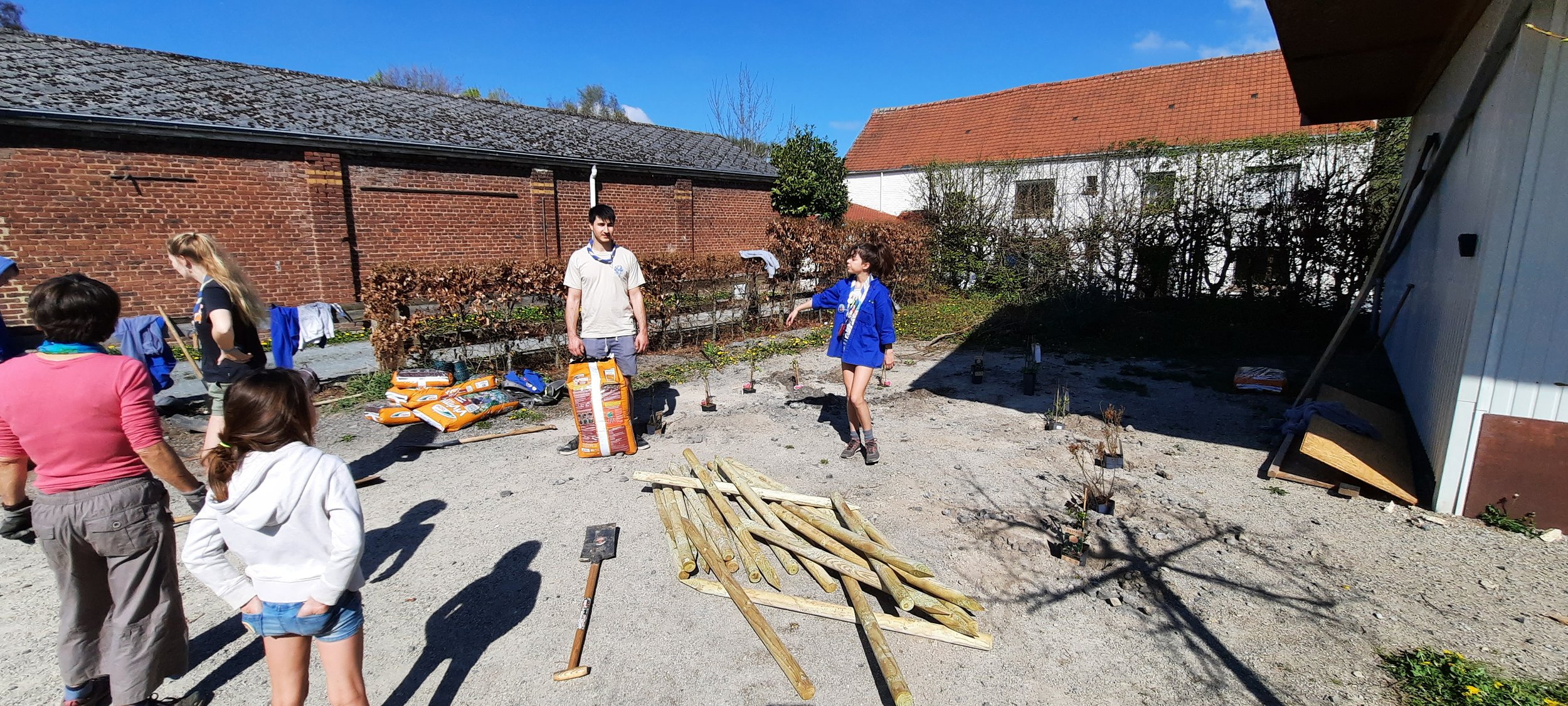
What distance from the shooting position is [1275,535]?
163 inches

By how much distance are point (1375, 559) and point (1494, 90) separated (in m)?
3.93

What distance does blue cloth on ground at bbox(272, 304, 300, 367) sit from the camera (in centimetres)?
487

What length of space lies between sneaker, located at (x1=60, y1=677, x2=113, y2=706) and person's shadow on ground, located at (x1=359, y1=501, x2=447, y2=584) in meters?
1.06

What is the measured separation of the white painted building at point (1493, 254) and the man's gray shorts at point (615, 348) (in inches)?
226

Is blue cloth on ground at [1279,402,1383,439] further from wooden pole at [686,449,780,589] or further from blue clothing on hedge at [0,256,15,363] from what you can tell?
blue clothing on hedge at [0,256,15,363]

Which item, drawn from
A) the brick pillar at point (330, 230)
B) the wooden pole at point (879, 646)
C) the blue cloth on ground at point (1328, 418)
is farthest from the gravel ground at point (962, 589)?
the brick pillar at point (330, 230)

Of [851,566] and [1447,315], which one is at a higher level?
[1447,315]

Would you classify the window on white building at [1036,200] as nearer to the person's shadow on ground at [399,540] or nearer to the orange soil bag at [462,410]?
the orange soil bag at [462,410]

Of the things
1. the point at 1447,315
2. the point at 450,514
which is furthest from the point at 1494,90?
the point at 450,514

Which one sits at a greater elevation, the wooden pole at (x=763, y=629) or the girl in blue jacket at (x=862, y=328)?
the girl in blue jacket at (x=862, y=328)

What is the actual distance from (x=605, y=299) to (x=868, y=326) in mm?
2158

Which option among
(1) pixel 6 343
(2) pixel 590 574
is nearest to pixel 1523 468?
(2) pixel 590 574

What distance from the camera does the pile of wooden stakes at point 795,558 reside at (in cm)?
309

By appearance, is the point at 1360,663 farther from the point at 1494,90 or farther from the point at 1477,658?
the point at 1494,90
